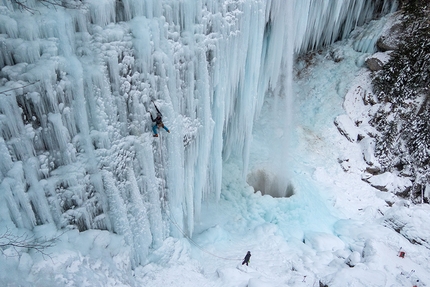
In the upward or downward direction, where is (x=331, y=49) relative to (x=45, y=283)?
upward

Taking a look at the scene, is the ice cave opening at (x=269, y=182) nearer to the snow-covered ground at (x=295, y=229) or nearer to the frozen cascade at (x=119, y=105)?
the snow-covered ground at (x=295, y=229)

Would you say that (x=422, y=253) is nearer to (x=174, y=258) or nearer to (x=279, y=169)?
(x=279, y=169)

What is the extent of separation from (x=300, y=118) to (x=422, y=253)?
6324 millimetres

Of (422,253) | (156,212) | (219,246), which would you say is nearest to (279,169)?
(219,246)

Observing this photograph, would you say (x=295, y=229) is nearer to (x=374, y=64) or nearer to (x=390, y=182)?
(x=390, y=182)

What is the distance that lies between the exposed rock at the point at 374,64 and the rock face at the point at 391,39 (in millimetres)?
623

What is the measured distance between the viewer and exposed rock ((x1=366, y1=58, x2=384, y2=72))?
39.5 feet

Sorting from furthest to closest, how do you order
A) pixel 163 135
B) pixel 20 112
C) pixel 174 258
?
pixel 174 258 < pixel 163 135 < pixel 20 112

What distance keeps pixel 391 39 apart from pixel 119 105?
11.8 meters

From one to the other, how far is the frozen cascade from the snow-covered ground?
0.57m

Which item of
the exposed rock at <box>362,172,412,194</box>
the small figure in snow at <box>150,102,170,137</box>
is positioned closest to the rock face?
the exposed rock at <box>362,172,412,194</box>

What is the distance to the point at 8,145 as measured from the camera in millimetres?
3859

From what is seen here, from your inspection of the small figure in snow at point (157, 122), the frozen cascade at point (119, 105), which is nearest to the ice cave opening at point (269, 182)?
the frozen cascade at point (119, 105)

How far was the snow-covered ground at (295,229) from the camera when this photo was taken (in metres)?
4.91
